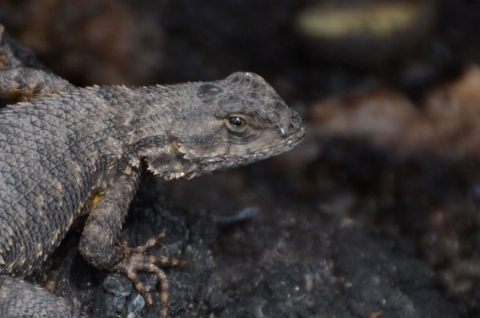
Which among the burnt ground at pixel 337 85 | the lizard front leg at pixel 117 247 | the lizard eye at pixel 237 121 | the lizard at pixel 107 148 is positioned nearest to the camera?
the lizard at pixel 107 148

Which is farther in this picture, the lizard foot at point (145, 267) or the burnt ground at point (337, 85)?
the burnt ground at point (337, 85)

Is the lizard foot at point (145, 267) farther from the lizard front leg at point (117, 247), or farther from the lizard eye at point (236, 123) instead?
the lizard eye at point (236, 123)

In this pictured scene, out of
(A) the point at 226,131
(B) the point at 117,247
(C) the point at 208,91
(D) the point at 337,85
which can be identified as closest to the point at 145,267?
(B) the point at 117,247

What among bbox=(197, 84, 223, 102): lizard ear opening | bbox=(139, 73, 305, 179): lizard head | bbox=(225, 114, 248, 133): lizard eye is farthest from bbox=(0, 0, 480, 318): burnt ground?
bbox=(197, 84, 223, 102): lizard ear opening

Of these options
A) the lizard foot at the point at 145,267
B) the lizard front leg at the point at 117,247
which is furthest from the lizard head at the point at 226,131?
the lizard foot at the point at 145,267

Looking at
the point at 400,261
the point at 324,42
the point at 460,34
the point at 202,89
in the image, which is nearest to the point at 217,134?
the point at 202,89

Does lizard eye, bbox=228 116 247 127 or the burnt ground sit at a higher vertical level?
the burnt ground

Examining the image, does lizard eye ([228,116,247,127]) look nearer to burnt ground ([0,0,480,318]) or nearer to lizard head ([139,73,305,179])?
lizard head ([139,73,305,179])

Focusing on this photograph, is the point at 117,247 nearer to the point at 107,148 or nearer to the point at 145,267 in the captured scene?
the point at 145,267
